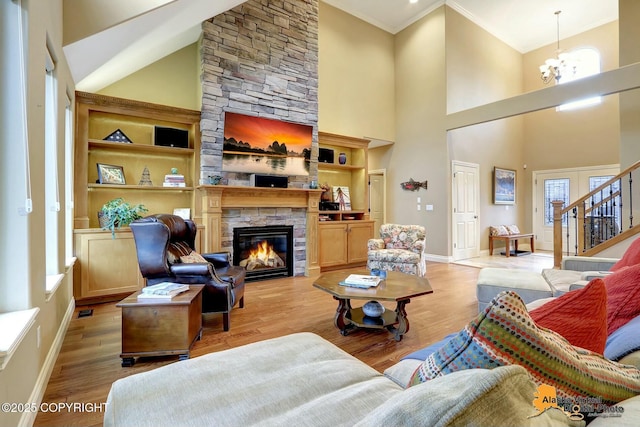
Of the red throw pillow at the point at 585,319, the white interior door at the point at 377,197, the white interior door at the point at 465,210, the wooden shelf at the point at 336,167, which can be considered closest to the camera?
the red throw pillow at the point at 585,319

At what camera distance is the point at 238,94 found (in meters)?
4.51

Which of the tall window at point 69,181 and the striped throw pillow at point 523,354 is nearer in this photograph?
the striped throw pillow at point 523,354

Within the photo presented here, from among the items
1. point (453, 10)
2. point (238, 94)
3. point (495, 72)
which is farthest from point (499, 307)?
point (495, 72)

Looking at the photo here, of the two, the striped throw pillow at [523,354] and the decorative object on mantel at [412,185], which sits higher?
the decorative object on mantel at [412,185]

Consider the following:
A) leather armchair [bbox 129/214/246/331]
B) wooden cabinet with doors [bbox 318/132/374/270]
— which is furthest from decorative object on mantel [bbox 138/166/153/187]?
wooden cabinet with doors [bbox 318/132/374/270]

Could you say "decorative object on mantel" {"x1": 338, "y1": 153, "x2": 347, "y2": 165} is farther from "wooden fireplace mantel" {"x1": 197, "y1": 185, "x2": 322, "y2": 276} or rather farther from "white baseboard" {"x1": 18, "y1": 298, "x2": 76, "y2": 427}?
"white baseboard" {"x1": 18, "y1": 298, "x2": 76, "y2": 427}

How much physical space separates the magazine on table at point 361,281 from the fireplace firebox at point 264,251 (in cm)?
221

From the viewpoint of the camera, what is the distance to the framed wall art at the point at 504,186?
748 centimetres

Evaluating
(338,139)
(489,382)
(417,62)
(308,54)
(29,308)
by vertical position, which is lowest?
(29,308)

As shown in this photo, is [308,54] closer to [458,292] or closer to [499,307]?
[458,292]

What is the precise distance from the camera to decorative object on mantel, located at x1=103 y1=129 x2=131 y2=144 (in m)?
3.88

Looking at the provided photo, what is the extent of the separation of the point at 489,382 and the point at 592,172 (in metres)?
9.35

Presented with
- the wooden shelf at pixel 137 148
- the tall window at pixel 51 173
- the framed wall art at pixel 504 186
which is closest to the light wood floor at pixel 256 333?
the tall window at pixel 51 173

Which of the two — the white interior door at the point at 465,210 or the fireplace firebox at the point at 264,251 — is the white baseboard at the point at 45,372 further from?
the white interior door at the point at 465,210
